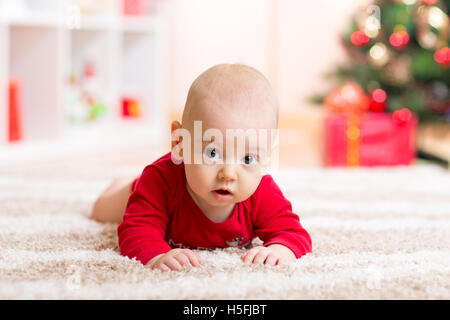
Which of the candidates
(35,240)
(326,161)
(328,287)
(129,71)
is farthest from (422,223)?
(129,71)

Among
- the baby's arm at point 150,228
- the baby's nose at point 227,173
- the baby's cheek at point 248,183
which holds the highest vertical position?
the baby's nose at point 227,173

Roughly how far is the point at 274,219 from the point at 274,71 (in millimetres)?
1586

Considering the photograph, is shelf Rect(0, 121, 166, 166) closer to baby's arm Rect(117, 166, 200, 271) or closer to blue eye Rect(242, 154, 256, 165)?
baby's arm Rect(117, 166, 200, 271)

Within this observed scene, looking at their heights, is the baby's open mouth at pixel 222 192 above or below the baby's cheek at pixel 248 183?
below

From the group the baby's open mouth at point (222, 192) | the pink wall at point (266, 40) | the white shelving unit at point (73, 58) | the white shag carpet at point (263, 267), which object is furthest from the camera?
the pink wall at point (266, 40)

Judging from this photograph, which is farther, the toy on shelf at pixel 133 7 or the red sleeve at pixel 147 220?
the toy on shelf at pixel 133 7

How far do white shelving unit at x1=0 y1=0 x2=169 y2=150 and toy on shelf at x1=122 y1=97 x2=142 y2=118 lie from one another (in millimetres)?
24

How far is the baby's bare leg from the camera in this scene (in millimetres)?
1078

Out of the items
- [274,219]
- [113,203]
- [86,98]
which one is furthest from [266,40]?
[274,219]

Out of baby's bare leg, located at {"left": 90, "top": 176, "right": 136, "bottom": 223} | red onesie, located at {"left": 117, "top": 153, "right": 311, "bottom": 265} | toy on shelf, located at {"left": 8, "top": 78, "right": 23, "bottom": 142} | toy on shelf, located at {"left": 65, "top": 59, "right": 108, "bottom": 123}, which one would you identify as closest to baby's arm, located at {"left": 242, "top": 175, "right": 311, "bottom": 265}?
red onesie, located at {"left": 117, "top": 153, "right": 311, "bottom": 265}

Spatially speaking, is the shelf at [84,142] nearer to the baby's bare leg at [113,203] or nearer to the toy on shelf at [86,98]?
the toy on shelf at [86,98]

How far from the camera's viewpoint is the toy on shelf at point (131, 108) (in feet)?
9.25

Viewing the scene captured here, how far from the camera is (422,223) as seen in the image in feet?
3.78

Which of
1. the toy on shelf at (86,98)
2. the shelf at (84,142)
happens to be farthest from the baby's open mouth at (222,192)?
the toy on shelf at (86,98)
